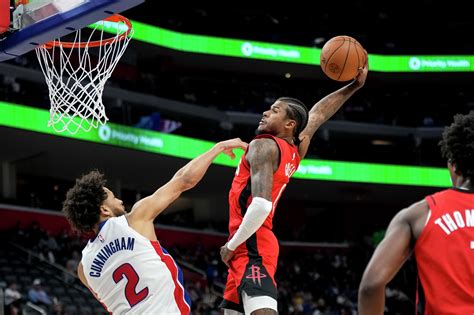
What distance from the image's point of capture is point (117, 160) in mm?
23047

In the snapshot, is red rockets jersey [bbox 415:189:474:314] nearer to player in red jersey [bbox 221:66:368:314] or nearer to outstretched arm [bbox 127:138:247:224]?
outstretched arm [bbox 127:138:247:224]

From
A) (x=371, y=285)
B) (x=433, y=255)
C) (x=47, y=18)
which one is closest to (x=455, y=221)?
(x=433, y=255)

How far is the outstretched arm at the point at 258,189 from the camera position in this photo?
4.98m

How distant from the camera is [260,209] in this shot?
196 inches

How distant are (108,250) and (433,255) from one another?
6.29 feet

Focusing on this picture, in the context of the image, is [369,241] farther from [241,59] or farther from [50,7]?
[50,7]

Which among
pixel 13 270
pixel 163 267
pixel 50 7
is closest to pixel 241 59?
pixel 13 270

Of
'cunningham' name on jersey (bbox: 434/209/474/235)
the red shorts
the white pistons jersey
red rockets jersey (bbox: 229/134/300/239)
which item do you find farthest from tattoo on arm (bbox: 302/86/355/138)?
'cunningham' name on jersey (bbox: 434/209/474/235)

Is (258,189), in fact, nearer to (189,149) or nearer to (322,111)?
(322,111)

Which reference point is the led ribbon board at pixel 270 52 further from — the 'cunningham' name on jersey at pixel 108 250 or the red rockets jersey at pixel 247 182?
the 'cunningham' name on jersey at pixel 108 250

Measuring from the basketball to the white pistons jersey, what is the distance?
2.16 m

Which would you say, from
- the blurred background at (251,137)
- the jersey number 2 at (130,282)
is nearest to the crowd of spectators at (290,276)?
the blurred background at (251,137)

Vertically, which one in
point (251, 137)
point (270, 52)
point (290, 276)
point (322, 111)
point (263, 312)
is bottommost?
point (290, 276)

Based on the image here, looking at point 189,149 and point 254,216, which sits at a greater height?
point 189,149
